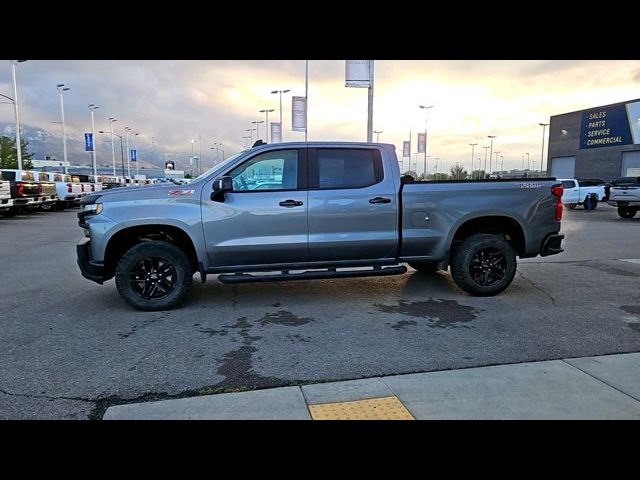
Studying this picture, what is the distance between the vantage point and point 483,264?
620cm

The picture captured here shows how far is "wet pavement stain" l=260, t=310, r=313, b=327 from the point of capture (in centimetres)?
513

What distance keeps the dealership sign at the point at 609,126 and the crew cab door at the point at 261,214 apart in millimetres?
44208

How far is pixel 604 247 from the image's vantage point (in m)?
10.9

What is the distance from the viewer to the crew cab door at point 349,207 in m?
5.75

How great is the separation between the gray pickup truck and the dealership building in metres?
40.8

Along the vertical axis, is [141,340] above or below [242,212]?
below

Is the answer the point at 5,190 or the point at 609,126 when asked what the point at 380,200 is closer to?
the point at 5,190

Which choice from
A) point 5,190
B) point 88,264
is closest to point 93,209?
point 88,264

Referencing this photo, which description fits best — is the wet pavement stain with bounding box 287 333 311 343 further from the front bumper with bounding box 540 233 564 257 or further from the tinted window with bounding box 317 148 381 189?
the front bumper with bounding box 540 233 564 257

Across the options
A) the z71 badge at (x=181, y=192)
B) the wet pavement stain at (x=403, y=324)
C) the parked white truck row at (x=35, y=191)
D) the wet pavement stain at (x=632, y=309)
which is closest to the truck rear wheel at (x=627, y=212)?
the wet pavement stain at (x=632, y=309)

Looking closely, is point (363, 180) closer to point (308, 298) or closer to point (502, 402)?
point (308, 298)
